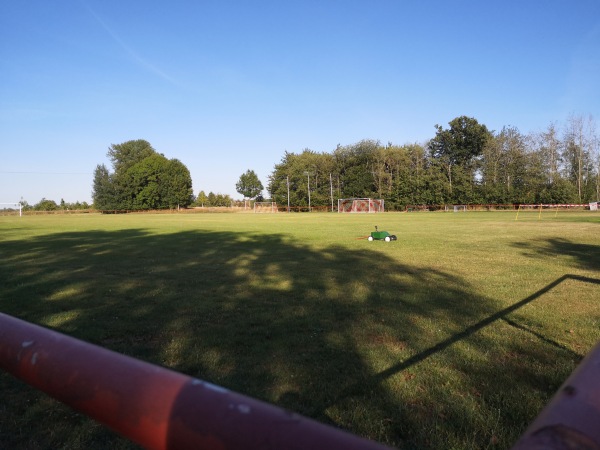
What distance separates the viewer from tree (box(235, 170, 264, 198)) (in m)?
120

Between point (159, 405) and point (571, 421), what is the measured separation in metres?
0.70

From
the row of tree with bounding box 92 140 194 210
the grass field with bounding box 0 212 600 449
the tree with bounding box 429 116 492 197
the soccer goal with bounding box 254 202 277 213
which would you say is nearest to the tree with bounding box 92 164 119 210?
the row of tree with bounding box 92 140 194 210

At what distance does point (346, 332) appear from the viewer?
225 inches

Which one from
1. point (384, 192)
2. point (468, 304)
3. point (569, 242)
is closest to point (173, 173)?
point (384, 192)

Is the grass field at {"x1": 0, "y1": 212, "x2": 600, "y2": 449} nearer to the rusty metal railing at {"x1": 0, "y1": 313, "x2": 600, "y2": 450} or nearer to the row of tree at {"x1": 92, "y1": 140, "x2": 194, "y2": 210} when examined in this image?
the rusty metal railing at {"x1": 0, "y1": 313, "x2": 600, "y2": 450}

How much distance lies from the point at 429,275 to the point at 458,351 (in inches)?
216

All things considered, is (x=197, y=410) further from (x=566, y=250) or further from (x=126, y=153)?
(x=126, y=153)

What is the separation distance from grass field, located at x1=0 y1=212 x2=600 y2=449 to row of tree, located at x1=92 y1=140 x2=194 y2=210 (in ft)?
303

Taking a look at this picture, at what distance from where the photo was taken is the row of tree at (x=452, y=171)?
75.5 m

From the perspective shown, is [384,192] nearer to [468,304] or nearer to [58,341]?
[468,304]

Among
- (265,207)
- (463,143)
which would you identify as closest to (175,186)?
(265,207)

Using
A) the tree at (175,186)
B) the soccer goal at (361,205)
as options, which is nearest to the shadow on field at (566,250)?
the soccer goal at (361,205)

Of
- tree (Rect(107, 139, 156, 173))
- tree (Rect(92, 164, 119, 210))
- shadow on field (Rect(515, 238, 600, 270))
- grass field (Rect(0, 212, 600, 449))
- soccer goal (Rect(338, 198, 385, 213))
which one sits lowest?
shadow on field (Rect(515, 238, 600, 270))

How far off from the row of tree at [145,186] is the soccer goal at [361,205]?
42308 mm
